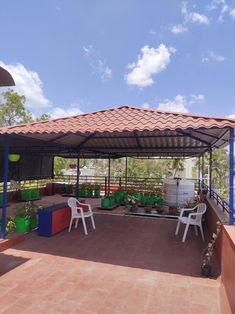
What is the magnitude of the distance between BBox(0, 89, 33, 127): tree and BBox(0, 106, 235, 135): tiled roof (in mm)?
16969

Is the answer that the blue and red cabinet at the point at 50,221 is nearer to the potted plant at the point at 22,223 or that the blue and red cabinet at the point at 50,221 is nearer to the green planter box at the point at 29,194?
the potted plant at the point at 22,223

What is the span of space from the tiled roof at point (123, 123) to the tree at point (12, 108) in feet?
55.7

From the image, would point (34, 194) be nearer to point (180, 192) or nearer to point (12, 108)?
point (180, 192)

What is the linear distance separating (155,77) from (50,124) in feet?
77.5

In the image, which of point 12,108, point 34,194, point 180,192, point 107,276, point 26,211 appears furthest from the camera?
point 12,108

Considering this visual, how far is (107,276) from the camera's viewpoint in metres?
4.18

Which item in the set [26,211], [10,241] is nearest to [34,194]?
[26,211]

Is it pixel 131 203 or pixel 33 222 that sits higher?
pixel 131 203

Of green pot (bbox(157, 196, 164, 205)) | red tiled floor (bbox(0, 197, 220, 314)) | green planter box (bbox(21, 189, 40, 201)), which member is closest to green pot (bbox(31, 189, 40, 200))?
green planter box (bbox(21, 189, 40, 201))

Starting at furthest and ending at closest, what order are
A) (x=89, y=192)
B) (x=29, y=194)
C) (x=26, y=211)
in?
(x=89, y=192), (x=29, y=194), (x=26, y=211)

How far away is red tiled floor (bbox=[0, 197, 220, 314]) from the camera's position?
10.8ft

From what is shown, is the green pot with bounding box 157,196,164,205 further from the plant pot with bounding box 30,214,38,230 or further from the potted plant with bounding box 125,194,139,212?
the plant pot with bounding box 30,214,38,230

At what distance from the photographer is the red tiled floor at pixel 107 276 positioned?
10.8 ft

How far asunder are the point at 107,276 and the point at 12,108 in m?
20.0
